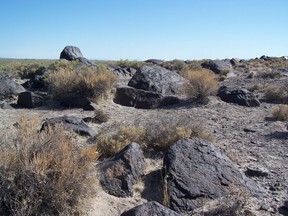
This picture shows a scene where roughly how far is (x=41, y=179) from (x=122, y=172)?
1.60 m

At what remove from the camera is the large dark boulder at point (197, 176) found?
5387 millimetres

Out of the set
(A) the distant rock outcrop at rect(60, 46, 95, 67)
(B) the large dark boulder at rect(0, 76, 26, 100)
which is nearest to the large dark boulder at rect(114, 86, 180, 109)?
(B) the large dark boulder at rect(0, 76, 26, 100)

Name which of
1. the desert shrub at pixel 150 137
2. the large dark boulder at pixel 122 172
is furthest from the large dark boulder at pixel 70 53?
the large dark boulder at pixel 122 172

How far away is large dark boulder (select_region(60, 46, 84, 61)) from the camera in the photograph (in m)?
28.5

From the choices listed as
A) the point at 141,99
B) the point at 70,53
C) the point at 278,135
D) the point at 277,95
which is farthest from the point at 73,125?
the point at 70,53

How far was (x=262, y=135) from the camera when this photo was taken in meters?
9.66

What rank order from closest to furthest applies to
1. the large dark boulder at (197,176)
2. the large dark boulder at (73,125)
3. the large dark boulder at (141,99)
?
the large dark boulder at (197,176) < the large dark boulder at (73,125) < the large dark boulder at (141,99)

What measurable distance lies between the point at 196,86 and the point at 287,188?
837 cm

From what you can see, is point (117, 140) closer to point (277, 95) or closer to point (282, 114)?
point (282, 114)

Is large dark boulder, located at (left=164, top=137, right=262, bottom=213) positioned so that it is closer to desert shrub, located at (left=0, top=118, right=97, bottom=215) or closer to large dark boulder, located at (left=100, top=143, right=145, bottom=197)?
large dark boulder, located at (left=100, top=143, right=145, bottom=197)

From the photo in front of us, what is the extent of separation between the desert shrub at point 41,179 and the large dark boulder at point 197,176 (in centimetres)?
141

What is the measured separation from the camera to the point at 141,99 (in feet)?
43.9

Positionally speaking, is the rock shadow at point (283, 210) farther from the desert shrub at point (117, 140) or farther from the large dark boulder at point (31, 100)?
the large dark boulder at point (31, 100)

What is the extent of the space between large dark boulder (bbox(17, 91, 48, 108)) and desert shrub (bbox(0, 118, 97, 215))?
25.9 ft
